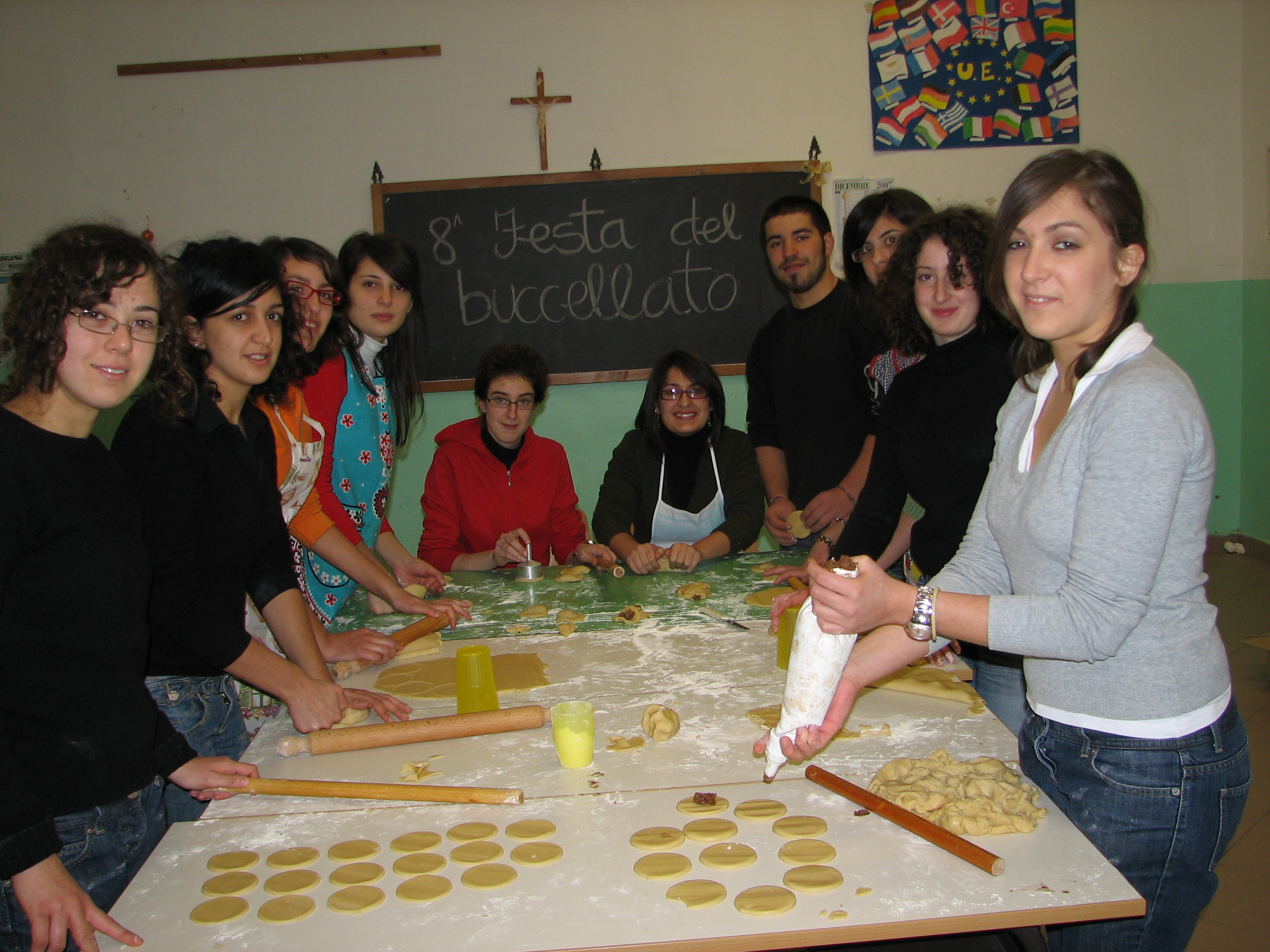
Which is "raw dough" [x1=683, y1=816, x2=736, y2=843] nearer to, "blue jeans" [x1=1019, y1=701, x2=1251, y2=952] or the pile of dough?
the pile of dough

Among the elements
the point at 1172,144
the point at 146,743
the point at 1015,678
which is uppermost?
the point at 1172,144

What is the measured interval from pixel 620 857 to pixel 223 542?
1.11m

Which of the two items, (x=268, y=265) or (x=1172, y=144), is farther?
(x=1172, y=144)

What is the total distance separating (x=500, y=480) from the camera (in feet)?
11.0

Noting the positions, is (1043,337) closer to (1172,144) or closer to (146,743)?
(146,743)

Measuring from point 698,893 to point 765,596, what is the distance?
1.36 m

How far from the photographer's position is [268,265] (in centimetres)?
193

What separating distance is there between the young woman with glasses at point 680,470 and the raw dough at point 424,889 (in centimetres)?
206

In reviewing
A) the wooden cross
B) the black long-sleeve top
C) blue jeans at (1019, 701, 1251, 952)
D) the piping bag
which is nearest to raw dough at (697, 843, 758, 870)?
the piping bag

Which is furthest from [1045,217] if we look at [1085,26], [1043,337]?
[1085,26]

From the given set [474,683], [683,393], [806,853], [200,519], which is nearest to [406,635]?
[474,683]

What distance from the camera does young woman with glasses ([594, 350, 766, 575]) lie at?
331 cm

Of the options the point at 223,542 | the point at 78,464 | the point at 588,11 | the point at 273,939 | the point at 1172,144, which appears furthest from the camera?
the point at 1172,144

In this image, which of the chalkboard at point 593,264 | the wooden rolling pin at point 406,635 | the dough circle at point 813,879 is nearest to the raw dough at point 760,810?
the dough circle at point 813,879
